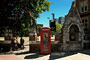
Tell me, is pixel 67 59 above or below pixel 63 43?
below

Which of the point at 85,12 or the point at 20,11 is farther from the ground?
the point at 85,12

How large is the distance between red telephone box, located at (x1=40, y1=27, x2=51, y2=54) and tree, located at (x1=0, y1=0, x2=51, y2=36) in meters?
4.45

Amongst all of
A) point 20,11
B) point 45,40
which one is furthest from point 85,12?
point 20,11

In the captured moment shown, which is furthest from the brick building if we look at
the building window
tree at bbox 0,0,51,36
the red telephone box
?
the red telephone box

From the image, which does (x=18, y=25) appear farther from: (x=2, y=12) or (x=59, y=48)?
(x=59, y=48)

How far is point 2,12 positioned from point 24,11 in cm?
303

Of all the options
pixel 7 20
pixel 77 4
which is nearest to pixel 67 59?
pixel 7 20

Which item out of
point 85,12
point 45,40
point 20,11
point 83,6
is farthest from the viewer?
point 83,6

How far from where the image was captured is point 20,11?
12.7 metres

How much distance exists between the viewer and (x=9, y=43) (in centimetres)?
1056

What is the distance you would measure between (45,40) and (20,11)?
6465mm

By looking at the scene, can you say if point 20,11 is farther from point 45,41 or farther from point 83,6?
point 83,6

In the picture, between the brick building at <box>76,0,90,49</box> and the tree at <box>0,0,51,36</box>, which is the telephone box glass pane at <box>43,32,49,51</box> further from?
the brick building at <box>76,0,90,49</box>

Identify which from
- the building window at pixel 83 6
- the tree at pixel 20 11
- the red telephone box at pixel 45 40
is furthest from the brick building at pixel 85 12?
the red telephone box at pixel 45 40
